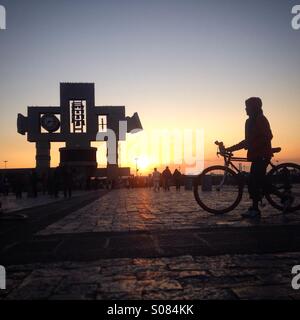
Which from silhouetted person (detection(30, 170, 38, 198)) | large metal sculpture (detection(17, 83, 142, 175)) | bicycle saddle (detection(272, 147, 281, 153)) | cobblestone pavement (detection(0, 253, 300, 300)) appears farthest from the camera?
large metal sculpture (detection(17, 83, 142, 175))

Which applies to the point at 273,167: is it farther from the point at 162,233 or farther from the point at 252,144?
the point at 162,233

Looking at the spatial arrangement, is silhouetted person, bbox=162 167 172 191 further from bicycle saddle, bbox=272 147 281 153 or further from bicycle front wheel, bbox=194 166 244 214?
bicycle saddle, bbox=272 147 281 153

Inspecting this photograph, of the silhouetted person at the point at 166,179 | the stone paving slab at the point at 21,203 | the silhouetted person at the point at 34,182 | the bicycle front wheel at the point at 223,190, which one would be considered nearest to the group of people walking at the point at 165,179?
the silhouetted person at the point at 166,179

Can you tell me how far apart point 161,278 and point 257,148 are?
4.59 meters

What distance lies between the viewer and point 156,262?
11.9ft

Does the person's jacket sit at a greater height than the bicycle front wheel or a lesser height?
greater

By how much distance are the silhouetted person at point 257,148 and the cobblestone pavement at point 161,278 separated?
11.2 ft

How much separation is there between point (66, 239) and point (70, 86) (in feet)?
135

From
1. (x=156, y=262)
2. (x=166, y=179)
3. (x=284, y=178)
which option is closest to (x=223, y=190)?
(x=284, y=178)

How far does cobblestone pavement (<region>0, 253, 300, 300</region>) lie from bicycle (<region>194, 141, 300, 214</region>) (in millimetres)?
3677

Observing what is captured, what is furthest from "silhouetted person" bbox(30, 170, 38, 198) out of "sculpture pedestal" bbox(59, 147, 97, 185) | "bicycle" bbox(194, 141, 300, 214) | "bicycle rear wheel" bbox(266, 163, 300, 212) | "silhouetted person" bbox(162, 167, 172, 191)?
"sculpture pedestal" bbox(59, 147, 97, 185)

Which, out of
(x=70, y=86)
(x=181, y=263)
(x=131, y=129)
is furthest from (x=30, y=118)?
(x=181, y=263)

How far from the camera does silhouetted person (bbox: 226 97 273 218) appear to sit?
7.17 m
